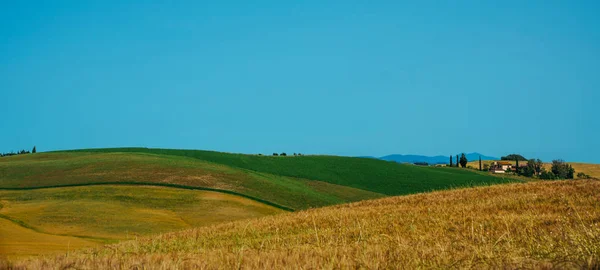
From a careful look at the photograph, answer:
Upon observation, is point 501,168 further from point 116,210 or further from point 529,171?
point 116,210

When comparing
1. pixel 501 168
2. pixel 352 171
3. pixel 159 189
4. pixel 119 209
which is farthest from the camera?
pixel 501 168

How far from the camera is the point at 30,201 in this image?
174ft

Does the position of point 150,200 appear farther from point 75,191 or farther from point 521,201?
point 521,201

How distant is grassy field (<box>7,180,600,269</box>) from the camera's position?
320 inches

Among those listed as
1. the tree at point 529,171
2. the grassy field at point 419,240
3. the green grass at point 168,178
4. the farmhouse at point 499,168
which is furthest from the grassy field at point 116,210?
the farmhouse at point 499,168

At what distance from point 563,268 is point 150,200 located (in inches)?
2027

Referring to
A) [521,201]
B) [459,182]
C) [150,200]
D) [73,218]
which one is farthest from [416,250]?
[459,182]

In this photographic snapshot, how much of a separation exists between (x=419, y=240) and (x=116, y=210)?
41.5m

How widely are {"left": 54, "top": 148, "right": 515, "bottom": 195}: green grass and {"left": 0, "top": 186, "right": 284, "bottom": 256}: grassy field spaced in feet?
91.8

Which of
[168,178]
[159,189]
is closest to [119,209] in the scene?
[159,189]

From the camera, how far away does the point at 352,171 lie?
308 feet

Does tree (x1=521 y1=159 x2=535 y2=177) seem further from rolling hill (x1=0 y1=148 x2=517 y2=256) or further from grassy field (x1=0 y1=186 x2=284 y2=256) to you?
grassy field (x1=0 y1=186 x2=284 y2=256)

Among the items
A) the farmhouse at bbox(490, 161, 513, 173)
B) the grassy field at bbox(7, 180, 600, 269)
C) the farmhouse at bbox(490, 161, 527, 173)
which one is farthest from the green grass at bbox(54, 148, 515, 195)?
the grassy field at bbox(7, 180, 600, 269)

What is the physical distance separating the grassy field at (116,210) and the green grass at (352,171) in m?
28.0
